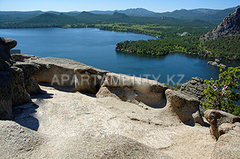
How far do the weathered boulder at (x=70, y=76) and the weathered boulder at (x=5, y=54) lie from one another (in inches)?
109

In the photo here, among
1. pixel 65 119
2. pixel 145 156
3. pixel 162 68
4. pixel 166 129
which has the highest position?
pixel 145 156

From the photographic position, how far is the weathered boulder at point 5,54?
7316 millimetres

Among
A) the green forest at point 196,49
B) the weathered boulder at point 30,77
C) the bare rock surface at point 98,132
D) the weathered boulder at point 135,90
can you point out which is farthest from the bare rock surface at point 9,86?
the green forest at point 196,49

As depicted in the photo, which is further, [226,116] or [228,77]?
[228,77]

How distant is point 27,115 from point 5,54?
2908 mm

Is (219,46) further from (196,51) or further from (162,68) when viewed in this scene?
(162,68)

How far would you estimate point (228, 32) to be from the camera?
110 meters

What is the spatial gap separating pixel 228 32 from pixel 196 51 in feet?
132

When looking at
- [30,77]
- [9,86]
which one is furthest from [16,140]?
[30,77]

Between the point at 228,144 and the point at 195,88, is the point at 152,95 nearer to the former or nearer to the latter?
the point at 228,144

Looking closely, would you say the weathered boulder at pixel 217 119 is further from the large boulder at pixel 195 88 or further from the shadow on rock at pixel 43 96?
the large boulder at pixel 195 88

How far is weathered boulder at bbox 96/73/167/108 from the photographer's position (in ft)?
31.4

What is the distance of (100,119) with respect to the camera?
732 centimetres

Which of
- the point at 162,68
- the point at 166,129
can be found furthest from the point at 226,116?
the point at 162,68
